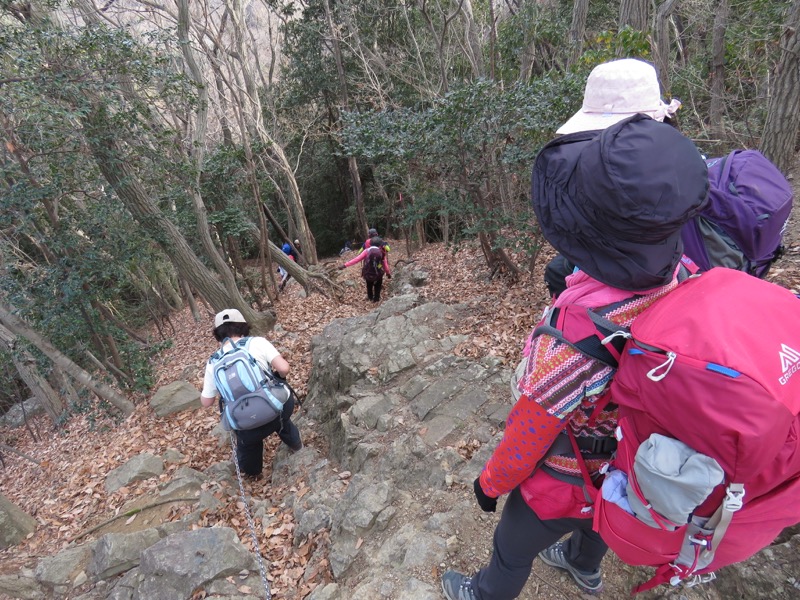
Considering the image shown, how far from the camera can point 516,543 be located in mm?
1710

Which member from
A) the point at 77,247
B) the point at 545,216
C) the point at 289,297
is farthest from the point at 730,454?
the point at 289,297

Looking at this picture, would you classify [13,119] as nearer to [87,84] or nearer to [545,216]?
[87,84]

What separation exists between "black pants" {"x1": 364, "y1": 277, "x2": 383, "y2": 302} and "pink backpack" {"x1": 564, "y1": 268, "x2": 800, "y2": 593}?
8.95 m

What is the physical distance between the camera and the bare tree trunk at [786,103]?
465cm

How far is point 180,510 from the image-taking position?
4.38 meters

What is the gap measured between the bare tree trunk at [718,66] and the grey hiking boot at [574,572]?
374 inches

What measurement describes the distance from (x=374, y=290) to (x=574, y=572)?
329 inches

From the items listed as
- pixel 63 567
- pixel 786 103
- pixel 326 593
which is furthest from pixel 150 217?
pixel 786 103

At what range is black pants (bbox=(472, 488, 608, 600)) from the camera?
64.8 inches

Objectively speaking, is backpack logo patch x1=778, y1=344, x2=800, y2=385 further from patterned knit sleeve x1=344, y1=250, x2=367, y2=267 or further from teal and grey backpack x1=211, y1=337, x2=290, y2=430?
patterned knit sleeve x1=344, y1=250, x2=367, y2=267

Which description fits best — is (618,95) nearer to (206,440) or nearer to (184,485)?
(184,485)

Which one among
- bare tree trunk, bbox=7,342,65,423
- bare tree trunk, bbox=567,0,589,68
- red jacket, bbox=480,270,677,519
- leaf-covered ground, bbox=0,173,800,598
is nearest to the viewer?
red jacket, bbox=480,270,677,519

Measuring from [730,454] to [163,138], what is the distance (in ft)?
29.4

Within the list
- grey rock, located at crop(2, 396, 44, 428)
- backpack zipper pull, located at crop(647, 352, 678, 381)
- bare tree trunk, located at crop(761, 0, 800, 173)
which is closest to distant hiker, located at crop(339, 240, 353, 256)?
grey rock, located at crop(2, 396, 44, 428)
